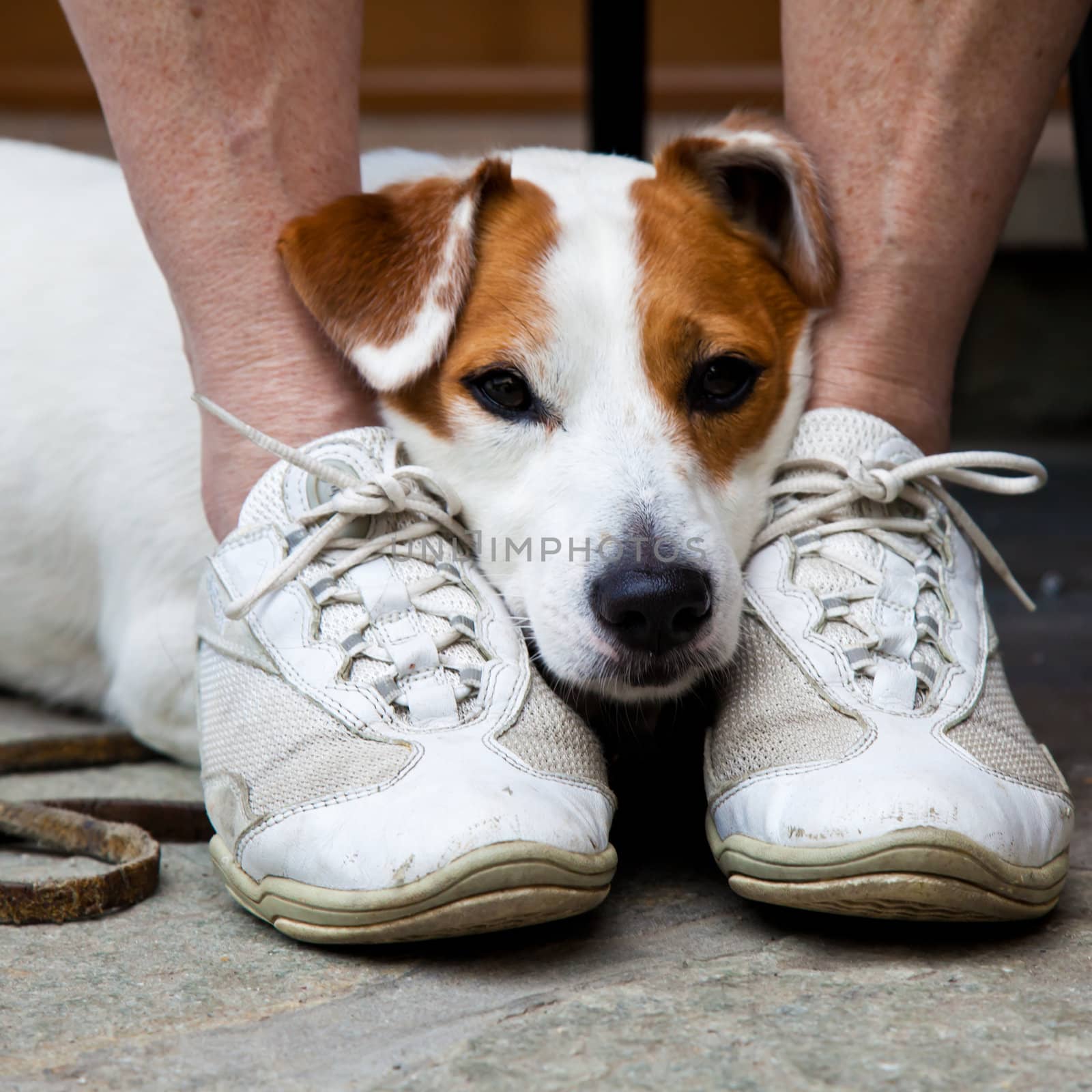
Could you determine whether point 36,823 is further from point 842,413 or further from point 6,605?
Result: point 842,413

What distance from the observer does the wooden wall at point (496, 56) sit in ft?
14.5

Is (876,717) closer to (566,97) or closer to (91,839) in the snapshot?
(91,839)

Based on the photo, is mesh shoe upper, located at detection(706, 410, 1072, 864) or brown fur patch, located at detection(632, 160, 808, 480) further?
brown fur patch, located at detection(632, 160, 808, 480)

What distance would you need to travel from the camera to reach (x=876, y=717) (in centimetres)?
120

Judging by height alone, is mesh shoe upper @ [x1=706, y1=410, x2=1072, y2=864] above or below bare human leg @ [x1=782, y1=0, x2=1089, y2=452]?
below

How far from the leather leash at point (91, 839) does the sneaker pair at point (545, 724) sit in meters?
0.09

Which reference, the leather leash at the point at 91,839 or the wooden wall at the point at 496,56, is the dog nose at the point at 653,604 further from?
the wooden wall at the point at 496,56

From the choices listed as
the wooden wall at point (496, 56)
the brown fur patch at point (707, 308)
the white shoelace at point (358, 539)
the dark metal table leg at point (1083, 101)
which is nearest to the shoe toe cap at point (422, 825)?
the white shoelace at point (358, 539)

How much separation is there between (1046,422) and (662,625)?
3.42 m

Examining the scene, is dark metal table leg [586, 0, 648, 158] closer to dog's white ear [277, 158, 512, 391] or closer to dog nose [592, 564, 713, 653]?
dog's white ear [277, 158, 512, 391]

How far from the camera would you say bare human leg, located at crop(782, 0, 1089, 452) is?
59.3 inches

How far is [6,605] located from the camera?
6.05ft

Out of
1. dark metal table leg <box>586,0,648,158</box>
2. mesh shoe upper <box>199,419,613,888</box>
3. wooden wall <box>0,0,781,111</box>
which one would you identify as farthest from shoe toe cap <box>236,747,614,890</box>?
wooden wall <box>0,0,781,111</box>

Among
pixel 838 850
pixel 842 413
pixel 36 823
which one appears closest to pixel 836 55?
pixel 842 413
